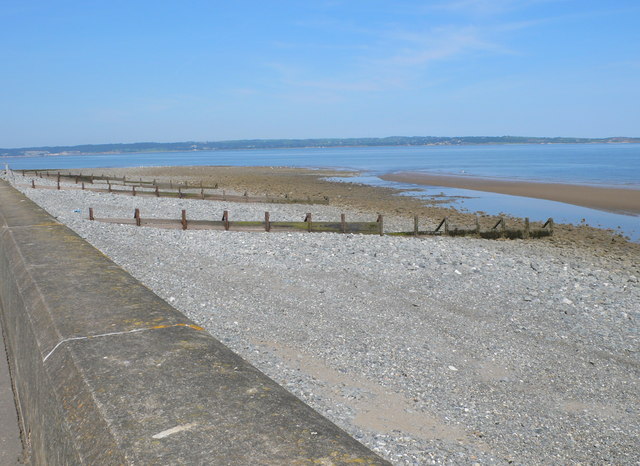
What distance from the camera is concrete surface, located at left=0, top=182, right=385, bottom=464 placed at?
2.45 m

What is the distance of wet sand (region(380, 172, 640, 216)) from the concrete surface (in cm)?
3848

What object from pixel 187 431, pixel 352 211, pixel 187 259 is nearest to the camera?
pixel 187 431

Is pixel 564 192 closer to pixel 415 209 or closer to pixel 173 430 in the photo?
pixel 415 209

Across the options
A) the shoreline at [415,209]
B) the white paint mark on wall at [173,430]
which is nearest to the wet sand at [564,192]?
the shoreline at [415,209]

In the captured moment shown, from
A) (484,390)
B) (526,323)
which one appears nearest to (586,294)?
(526,323)

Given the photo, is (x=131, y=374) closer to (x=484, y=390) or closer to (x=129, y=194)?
(x=484, y=390)

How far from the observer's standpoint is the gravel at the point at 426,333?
717 cm

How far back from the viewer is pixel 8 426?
5195 mm

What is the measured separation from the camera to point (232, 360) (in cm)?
359

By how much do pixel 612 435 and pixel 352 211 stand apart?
100ft

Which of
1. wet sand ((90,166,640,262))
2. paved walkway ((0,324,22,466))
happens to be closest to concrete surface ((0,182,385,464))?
paved walkway ((0,324,22,466))

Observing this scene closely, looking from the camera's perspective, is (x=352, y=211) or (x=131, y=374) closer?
(x=131, y=374)

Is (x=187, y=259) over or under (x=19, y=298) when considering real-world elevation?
under

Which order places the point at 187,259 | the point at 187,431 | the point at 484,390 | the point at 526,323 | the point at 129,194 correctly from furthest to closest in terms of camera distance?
1. the point at 129,194
2. the point at 187,259
3. the point at 526,323
4. the point at 484,390
5. the point at 187,431
